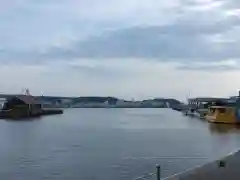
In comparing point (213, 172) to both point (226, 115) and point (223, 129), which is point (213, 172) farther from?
point (226, 115)

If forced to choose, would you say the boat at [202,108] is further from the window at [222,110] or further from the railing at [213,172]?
the railing at [213,172]

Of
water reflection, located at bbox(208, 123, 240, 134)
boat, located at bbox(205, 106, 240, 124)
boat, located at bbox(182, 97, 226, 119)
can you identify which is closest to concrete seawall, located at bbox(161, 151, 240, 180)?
water reflection, located at bbox(208, 123, 240, 134)

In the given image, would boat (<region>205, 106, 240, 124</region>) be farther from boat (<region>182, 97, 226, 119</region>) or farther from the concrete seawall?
the concrete seawall

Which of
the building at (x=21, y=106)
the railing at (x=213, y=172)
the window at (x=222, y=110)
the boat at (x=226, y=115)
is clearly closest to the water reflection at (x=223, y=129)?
the boat at (x=226, y=115)

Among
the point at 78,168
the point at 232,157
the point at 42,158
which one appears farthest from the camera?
the point at 42,158

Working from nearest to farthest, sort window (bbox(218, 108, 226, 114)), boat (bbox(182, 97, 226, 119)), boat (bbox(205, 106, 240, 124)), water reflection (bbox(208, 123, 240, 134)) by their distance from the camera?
water reflection (bbox(208, 123, 240, 134))
boat (bbox(205, 106, 240, 124))
window (bbox(218, 108, 226, 114))
boat (bbox(182, 97, 226, 119))

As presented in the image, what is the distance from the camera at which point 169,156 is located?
1204 inches

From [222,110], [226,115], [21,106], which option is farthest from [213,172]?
[21,106]

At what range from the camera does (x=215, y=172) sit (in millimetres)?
13766

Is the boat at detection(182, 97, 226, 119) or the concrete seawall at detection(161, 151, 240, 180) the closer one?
the concrete seawall at detection(161, 151, 240, 180)

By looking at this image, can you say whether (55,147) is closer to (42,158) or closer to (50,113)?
(42,158)

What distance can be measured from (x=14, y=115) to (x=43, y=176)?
87944 millimetres

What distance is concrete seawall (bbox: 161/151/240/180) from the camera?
1284cm

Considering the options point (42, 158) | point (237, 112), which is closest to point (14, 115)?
point (237, 112)
